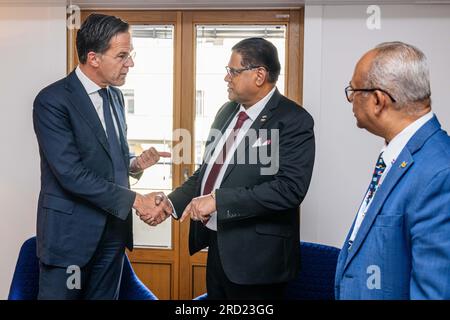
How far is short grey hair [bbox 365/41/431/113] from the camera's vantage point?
957 mm

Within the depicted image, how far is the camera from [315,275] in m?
1.76

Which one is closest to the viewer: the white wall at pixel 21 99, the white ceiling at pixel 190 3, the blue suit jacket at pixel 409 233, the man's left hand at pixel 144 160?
the blue suit jacket at pixel 409 233

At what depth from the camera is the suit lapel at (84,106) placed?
1514 millimetres

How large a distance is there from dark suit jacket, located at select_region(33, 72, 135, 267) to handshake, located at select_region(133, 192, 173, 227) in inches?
3.4

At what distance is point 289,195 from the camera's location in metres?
1.52

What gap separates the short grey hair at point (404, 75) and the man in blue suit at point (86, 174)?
A: 92 centimetres

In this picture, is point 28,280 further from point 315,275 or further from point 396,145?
point 396,145

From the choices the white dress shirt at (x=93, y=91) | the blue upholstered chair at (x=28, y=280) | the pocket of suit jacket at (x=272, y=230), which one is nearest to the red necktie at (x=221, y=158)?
the pocket of suit jacket at (x=272, y=230)

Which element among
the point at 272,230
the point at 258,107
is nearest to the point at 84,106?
the point at 258,107

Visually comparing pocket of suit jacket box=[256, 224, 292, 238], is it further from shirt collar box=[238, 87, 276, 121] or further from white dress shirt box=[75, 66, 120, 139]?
white dress shirt box=[75, 66, 120, 139]

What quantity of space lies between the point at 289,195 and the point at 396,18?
1209mm

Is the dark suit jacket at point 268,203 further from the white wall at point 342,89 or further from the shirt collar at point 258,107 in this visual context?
the white wall at point 342,89
